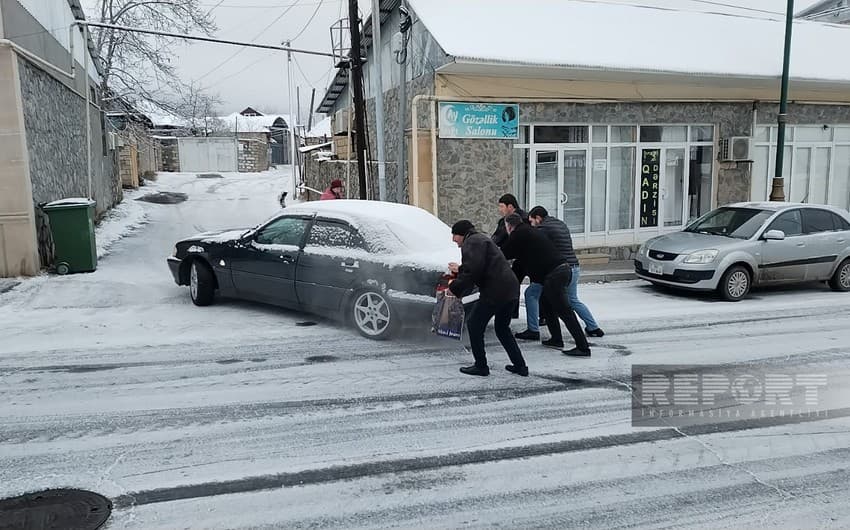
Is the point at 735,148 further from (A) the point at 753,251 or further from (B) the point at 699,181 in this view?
(A) the point at 753,251

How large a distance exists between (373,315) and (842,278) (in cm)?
840

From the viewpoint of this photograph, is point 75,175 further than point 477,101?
Yes

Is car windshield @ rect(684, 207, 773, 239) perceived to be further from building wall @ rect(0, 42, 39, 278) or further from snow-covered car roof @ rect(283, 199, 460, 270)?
building wall @ rect(0, 42, 39, 278)

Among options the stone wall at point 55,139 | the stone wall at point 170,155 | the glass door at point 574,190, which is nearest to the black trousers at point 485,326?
the glass door at point 574,190

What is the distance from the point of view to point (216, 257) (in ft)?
29.4

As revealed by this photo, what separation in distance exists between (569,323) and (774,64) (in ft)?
36.2

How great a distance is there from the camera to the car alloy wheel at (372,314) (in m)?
7.56

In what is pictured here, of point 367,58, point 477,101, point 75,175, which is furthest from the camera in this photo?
point 367,58

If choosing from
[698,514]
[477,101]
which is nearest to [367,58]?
[477,101]

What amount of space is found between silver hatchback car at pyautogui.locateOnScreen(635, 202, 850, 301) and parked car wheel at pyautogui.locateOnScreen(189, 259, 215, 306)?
6.81m

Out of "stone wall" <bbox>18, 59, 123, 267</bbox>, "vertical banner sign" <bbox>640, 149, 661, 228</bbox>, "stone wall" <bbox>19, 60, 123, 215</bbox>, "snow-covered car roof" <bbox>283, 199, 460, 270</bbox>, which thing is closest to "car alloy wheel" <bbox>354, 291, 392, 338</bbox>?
"snow-covered car roof" <bbox>283, 199, 460, 270</bbox>

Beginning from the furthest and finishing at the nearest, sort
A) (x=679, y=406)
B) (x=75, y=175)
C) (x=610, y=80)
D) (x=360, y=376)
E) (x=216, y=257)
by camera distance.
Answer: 1. (x=75, y=175)
2. (x=610, y=80)
3. (x=216, y=257)
4. (x=360, y=376)
5. (x=679, y=406)

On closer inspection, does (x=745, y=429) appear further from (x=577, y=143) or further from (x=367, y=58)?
(x=367, y=58)

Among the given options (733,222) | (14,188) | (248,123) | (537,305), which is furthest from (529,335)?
(248,123)
